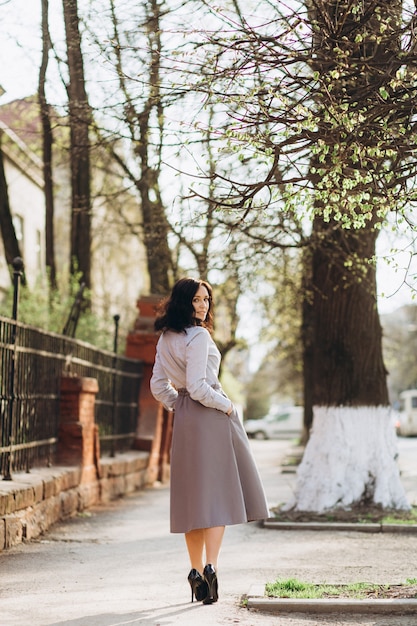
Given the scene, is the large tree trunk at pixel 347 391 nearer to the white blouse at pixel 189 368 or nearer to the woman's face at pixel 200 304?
the woman's face at pixel 200 304

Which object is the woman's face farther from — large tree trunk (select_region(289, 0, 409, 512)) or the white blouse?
large tree trunk (select_region(289, 0, 409, 512))

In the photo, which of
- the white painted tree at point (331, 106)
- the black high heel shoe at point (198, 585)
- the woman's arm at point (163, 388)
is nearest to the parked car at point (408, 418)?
the white painted tree at point (331, 106)

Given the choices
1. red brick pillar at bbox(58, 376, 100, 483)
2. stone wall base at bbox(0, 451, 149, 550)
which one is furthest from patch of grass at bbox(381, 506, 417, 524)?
red brick pillar at bbox(58, 376, 100, 483)

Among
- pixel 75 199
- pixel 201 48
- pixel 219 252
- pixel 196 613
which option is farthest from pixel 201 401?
pixel 75 199

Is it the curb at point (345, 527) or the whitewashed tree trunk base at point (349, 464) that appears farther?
the whitewashed tree trunk base at point (349, 464)

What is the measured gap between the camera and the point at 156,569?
27.0 feet

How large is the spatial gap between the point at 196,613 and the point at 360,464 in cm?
596

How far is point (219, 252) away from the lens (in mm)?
14258

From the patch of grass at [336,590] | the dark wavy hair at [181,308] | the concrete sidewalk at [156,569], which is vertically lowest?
the concrete sidewalk at [156,569]

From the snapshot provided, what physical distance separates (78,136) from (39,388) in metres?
3.65

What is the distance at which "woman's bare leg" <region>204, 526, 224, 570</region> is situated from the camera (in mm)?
6594

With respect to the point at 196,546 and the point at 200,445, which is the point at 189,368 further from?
the point at 196,546

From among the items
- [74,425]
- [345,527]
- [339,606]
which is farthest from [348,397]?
[339,606]

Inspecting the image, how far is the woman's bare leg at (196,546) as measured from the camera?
6.70m
